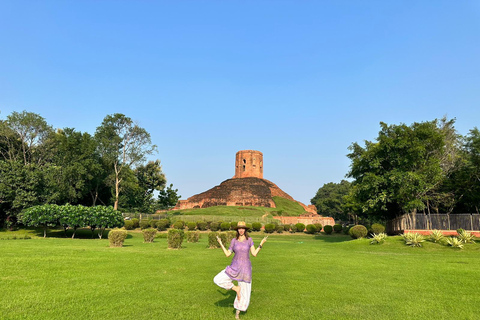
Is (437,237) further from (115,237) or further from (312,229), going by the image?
(312,229)

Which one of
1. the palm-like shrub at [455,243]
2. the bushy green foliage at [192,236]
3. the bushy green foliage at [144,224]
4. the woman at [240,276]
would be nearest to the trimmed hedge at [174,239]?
the bushy green foliage at [192,236]

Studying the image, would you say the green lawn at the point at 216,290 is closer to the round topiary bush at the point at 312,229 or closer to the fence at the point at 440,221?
the fence at the point at 440,221

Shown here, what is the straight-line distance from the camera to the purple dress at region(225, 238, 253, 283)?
5012 millimetres

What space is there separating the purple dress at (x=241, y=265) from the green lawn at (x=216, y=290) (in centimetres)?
61

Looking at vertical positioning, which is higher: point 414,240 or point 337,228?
point 414,240

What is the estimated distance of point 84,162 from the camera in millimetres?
31844

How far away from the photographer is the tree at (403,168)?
1911cm

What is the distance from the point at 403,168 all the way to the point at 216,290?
17.2m

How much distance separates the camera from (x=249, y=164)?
82188 mm

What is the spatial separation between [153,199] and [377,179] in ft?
113

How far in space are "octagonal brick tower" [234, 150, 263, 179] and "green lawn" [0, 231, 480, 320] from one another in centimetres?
7173

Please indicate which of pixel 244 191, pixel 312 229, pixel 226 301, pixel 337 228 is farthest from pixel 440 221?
pixel 244 191

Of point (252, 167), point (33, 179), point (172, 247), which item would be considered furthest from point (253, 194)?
point (172, 247)

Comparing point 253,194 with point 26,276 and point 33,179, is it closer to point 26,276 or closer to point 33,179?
point 33,179
